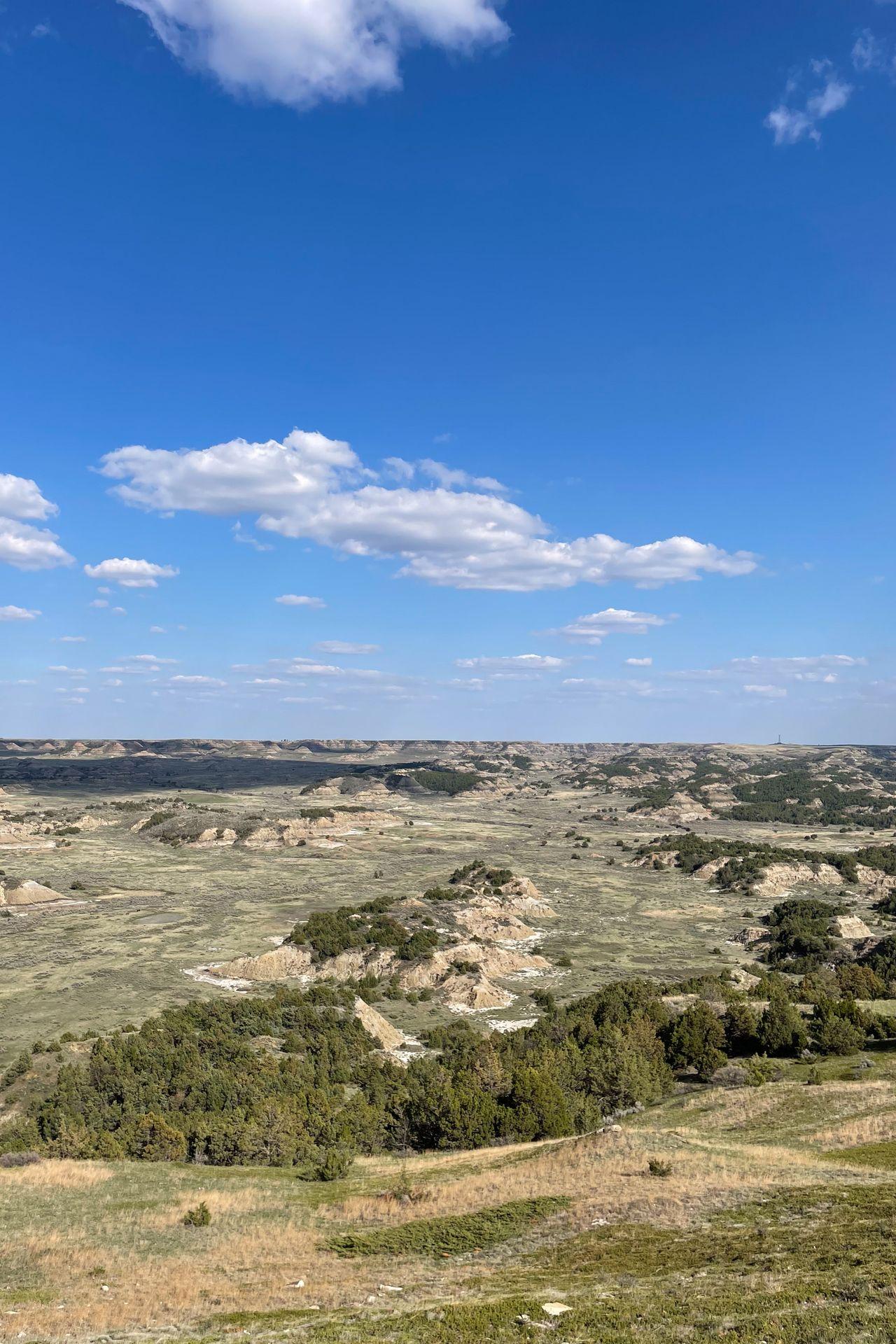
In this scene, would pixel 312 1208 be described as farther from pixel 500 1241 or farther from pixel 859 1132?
pixel 859 1132

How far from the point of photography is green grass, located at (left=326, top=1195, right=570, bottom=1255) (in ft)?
82.5

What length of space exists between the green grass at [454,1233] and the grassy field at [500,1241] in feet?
0.31

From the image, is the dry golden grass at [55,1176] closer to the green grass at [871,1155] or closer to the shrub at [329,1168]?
the shrub at [329,1168]

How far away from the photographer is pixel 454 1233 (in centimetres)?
2619

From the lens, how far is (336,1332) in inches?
715

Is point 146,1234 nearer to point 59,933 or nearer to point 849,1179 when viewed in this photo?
point 849,1179

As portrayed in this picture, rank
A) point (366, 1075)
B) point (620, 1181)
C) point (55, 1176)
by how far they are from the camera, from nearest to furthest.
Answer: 1. point (620, 1181)
2. point (55, 1176)
3. point (366, 1075)

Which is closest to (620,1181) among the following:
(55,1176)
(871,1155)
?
(871,1155)

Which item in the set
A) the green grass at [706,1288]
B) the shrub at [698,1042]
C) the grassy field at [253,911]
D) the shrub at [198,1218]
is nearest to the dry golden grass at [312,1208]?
the shrub at [198,1218]

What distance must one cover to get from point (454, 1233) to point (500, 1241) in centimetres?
178

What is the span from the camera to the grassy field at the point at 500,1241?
17.8 meters

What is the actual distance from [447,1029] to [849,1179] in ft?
115

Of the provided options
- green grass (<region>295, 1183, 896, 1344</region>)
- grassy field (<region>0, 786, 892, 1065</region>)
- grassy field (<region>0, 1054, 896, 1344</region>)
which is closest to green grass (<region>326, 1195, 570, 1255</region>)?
grassy field (<region>0, 1054, 896, 1344</region>)

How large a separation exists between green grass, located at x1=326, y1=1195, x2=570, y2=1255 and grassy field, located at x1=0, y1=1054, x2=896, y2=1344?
0.10 meters
